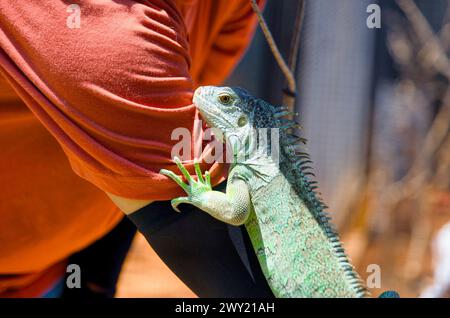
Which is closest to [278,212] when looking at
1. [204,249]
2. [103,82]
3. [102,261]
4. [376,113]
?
[204,249]

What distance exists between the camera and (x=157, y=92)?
53.7 inches

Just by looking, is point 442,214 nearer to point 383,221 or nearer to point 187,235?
point 383,221

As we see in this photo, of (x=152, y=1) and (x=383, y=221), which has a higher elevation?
(x=152, y=1)

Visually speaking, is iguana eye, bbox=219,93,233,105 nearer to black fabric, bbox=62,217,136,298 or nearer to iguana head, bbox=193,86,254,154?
iguana head, bbox=193,86,254,154

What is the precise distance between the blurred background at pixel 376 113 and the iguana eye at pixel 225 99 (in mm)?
3451

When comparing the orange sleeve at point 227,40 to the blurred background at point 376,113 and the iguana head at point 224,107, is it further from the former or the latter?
the blurred background at point 376,113

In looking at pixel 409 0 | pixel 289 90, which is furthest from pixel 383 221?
pixel 289 90

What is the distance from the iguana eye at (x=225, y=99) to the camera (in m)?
1.52

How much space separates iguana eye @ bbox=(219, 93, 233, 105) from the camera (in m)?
1.52

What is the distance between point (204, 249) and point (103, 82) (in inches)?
15.7

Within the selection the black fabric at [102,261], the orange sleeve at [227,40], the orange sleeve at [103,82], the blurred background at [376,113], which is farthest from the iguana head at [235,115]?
the blurred background at [376,113]

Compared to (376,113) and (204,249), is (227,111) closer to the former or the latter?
(204,249)

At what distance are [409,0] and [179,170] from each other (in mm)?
4136

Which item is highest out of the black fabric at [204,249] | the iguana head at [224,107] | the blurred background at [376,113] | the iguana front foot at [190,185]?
the iguana head at [224,107]
